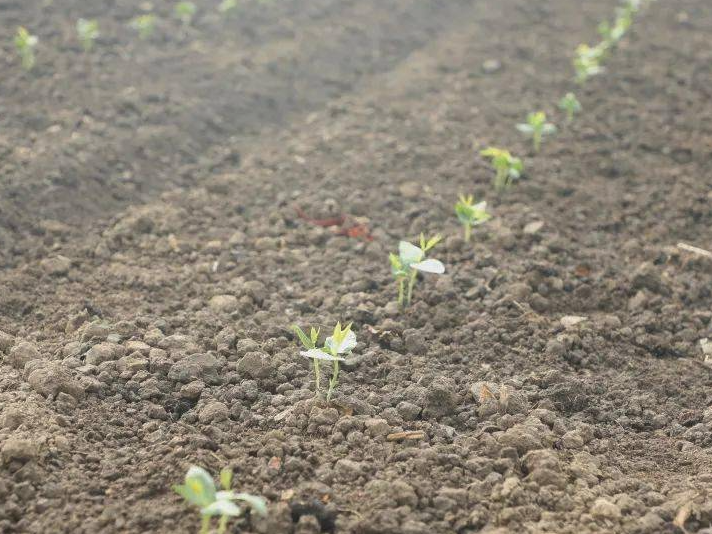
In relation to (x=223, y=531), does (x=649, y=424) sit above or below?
below

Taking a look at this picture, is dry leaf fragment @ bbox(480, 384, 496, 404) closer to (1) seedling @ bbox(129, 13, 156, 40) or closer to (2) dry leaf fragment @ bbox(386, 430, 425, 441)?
(2) dry leaf fragment @ bbox(386, 430, 425, 441)

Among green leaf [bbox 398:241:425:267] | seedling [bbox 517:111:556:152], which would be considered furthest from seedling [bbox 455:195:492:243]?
seedling [bbox 517:111:556:152]

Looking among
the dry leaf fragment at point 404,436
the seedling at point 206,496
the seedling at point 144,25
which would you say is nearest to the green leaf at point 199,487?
the seedling at point 206,496

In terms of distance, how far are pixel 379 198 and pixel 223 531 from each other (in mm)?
2245

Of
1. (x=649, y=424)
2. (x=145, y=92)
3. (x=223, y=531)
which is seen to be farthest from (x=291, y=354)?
(x=145, y=92)

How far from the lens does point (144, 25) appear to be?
A: 532cm

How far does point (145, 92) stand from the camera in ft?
16.0

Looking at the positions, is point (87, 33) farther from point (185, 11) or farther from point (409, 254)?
point (409, 254)

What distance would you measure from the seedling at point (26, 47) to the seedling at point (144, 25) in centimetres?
69

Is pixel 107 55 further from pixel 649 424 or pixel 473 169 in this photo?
pixel 649 424

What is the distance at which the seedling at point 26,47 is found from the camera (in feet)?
15.0

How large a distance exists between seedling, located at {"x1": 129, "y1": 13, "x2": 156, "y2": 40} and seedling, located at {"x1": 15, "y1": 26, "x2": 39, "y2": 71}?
692mm

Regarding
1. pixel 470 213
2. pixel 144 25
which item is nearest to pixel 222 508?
pixel 470 213

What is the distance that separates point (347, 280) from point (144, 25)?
2857 mm
